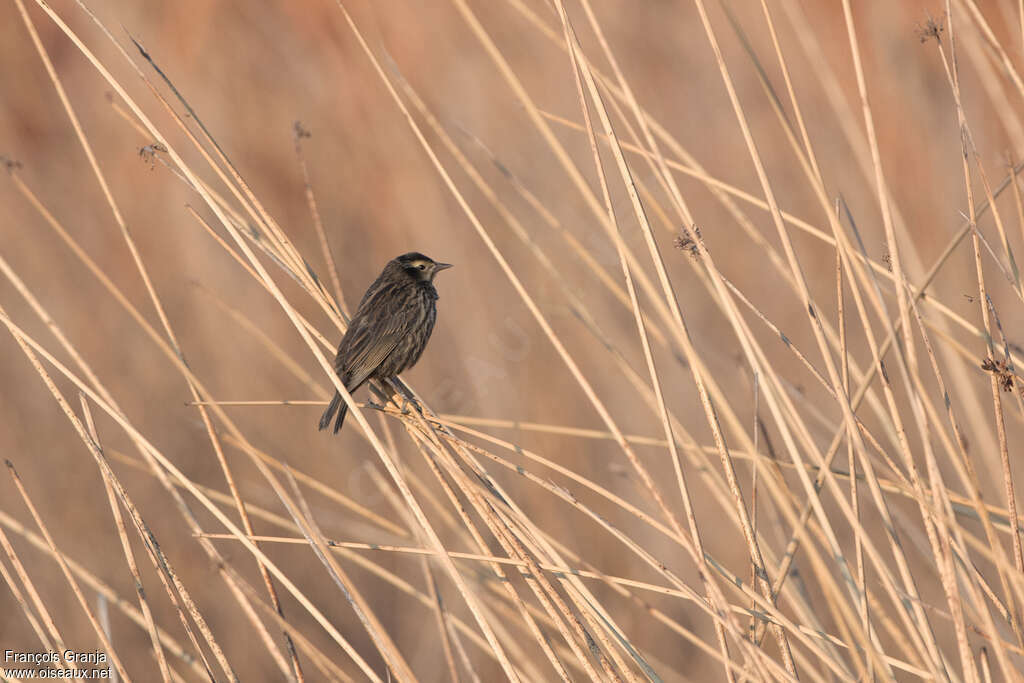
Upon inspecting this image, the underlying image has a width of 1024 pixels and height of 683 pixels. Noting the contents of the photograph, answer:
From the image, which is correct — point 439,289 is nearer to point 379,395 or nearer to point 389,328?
point 389,328

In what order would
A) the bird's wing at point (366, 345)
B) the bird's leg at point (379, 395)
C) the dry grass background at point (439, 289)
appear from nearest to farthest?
the bird's leg at point (379, 395) < the bird's wing at point (366, 345) < the dry grass background at point (439, 289)

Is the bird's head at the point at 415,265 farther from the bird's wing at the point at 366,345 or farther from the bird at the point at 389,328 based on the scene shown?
the bird's wing at the point at 366,345

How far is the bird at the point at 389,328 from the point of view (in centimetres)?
359

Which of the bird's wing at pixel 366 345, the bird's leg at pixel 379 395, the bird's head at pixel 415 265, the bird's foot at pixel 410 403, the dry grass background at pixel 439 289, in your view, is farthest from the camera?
the dry grass background at pixel 439 289

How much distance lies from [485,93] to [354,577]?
2.80 m

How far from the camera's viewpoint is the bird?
3586mm

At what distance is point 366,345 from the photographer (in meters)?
3.59

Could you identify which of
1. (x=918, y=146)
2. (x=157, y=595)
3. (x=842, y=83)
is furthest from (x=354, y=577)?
(x=842, y=83)

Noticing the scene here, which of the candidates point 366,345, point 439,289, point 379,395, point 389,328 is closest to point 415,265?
point 389,328

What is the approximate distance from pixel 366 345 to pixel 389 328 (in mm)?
147

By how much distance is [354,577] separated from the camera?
5160mm

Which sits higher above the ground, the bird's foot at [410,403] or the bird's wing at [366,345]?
the bird's wing at [366,345]

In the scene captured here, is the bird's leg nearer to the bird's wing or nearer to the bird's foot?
the bird's wing

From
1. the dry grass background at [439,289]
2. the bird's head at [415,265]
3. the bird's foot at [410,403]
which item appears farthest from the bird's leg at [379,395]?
the dry grass background at [439,289]
